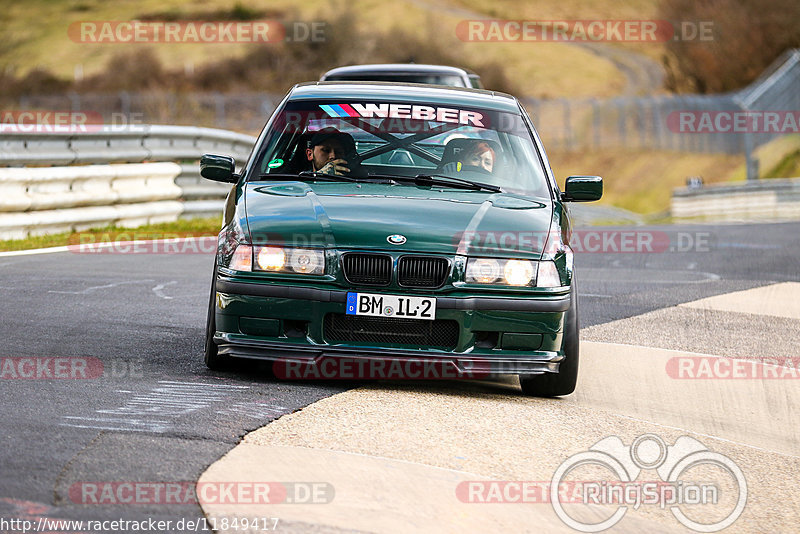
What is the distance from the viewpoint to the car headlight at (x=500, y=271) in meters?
6.49

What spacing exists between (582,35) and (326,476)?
101068 mm

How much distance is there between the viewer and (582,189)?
25.5 ft

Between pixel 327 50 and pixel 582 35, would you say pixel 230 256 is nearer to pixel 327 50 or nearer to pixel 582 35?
pixel 327 50

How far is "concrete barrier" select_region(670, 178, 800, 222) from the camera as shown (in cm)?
3000

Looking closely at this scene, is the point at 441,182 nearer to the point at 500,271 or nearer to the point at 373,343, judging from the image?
the point at 500,271

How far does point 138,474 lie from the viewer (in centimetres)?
480
